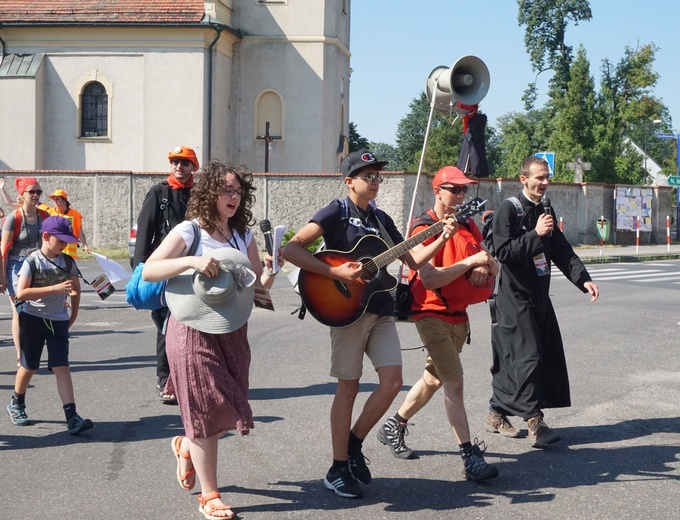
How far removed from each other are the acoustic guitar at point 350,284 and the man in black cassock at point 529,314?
1.20 meters

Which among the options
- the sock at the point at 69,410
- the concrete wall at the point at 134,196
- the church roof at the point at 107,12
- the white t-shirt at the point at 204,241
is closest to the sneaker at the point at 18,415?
the sock at the point at 69,410

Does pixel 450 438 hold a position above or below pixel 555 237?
below

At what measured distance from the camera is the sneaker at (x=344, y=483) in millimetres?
5398

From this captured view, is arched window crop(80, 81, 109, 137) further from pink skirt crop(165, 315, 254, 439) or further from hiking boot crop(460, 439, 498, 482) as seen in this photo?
pink skirt crop(165, 315, 254, 439)

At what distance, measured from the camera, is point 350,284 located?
546 centimetres

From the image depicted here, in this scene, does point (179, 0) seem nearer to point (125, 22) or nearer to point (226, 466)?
point (125, 22)

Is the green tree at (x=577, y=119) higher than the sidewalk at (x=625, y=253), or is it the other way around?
the green tree at (x=577, y=119)

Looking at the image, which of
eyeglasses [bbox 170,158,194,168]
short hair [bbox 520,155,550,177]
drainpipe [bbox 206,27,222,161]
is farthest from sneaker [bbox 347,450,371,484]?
drainpipe [bbox 206,27,222,161]

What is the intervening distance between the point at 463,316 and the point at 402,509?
144 cm

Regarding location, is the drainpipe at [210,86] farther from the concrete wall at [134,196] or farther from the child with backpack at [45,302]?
the child with backpack at [45,302]

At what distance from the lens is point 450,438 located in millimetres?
6785

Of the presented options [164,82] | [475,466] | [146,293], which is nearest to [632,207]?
[164,82]

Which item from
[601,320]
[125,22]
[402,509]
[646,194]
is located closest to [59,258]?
[402,509]

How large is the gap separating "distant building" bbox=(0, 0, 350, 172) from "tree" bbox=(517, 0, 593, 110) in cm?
2703
